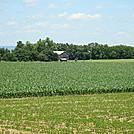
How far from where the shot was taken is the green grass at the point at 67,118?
42.8 ft

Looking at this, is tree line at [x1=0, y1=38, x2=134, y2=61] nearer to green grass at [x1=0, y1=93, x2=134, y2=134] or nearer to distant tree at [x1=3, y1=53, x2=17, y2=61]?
distant tree at [x1=3, y1=53, x2=17, y2=61]

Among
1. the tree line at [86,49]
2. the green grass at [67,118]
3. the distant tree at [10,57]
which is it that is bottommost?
the green grass at [67,118]

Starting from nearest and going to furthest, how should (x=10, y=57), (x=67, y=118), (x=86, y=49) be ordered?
(x=67, y=118), (x=10, y=57), (x=86, y=49)

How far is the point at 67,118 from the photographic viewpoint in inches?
601

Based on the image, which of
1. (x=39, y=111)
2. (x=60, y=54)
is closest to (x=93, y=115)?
(x=39, y=111)

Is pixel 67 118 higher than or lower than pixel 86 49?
lower

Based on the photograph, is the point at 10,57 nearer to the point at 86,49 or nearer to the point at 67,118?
the point at 86,49

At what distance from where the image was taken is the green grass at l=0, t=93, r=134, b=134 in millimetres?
13031

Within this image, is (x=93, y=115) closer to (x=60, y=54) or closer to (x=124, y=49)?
(x=60, y=54)

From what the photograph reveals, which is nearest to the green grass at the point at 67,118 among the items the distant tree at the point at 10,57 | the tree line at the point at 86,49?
the distant tree at the point at 10,57

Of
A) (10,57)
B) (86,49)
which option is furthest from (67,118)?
(86,49)

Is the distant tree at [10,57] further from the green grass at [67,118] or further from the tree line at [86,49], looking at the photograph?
the green grass at [67,118]

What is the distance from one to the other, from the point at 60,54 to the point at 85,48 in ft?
57.0

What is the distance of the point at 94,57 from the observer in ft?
397
